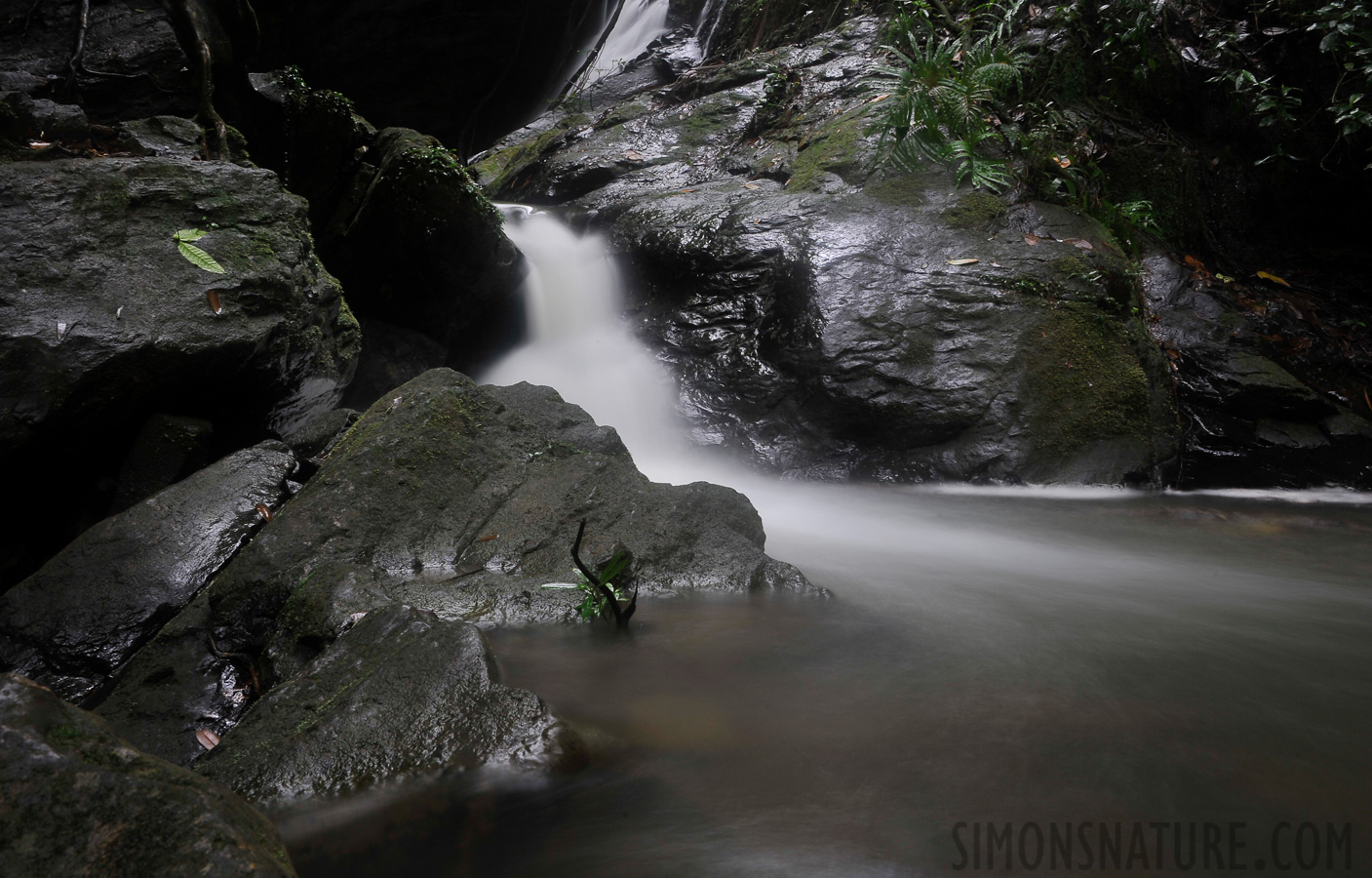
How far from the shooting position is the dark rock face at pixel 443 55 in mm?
12375

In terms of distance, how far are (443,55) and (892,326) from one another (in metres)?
12.6

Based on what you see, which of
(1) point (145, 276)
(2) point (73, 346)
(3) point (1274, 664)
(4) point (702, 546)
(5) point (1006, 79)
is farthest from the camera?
(5) point (1006, 79)

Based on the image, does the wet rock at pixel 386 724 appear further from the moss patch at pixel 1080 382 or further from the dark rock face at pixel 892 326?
the moss patch at pixel 1080 382

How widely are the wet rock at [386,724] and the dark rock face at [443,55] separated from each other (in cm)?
1304

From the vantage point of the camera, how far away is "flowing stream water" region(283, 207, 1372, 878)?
137 centimetres

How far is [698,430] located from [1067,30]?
594cm

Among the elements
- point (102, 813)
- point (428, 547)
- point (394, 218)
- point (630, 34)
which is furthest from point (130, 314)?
point (630, 34)

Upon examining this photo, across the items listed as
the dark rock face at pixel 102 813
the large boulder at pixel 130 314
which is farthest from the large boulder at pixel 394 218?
the dark rock face at pixel 102 813

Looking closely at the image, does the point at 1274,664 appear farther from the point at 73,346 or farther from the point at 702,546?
the point at 73,346

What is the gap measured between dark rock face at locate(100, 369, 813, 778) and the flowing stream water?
10.6 inches

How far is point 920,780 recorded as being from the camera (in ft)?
5.12

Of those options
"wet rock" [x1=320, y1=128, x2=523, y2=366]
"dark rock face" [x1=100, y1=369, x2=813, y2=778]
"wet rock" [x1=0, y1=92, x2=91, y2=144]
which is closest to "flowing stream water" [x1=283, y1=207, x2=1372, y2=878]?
"dark rock face" [x1=100, y1=369, x2=813, y2=778]

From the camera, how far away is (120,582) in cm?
306

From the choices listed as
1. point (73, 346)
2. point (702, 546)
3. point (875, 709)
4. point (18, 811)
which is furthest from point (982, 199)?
point (18, 811)
